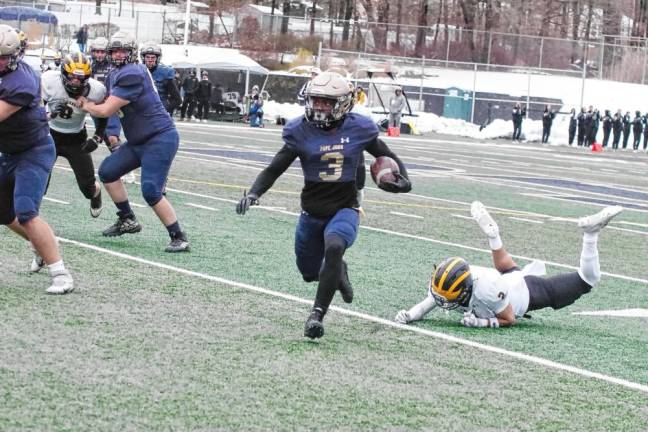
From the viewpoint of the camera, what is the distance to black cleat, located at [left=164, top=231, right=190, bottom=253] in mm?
10227

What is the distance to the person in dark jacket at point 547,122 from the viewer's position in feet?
133

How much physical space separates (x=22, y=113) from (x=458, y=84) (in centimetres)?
3994

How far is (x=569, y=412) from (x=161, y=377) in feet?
6.49

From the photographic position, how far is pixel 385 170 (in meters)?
7.26

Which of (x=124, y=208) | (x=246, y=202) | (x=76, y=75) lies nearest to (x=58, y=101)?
(x=76, y=75)

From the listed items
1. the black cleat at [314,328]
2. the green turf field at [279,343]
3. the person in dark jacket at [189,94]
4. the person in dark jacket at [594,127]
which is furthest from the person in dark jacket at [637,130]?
the black cleat at [314,328]

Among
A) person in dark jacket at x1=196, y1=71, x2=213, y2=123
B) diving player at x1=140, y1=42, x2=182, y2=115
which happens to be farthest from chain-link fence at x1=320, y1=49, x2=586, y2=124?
diving player at x1=140, y1=42, x2=182, y2=115

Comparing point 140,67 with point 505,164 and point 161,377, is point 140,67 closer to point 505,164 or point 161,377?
point 161,377

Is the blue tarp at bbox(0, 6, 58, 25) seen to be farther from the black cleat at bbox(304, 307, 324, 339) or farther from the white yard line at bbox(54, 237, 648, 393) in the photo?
the black cleat at bbox(304, 307, 324, 339)

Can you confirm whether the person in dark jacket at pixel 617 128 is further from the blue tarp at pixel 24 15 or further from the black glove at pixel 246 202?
the black glove at pixel 246 202

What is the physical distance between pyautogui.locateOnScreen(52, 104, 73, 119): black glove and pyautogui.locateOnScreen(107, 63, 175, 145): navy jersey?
58 cm

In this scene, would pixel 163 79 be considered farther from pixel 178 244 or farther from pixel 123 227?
pixel 178 244

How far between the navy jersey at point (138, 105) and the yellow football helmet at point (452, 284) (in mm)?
3608

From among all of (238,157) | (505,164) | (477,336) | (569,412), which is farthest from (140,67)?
(505,164)
